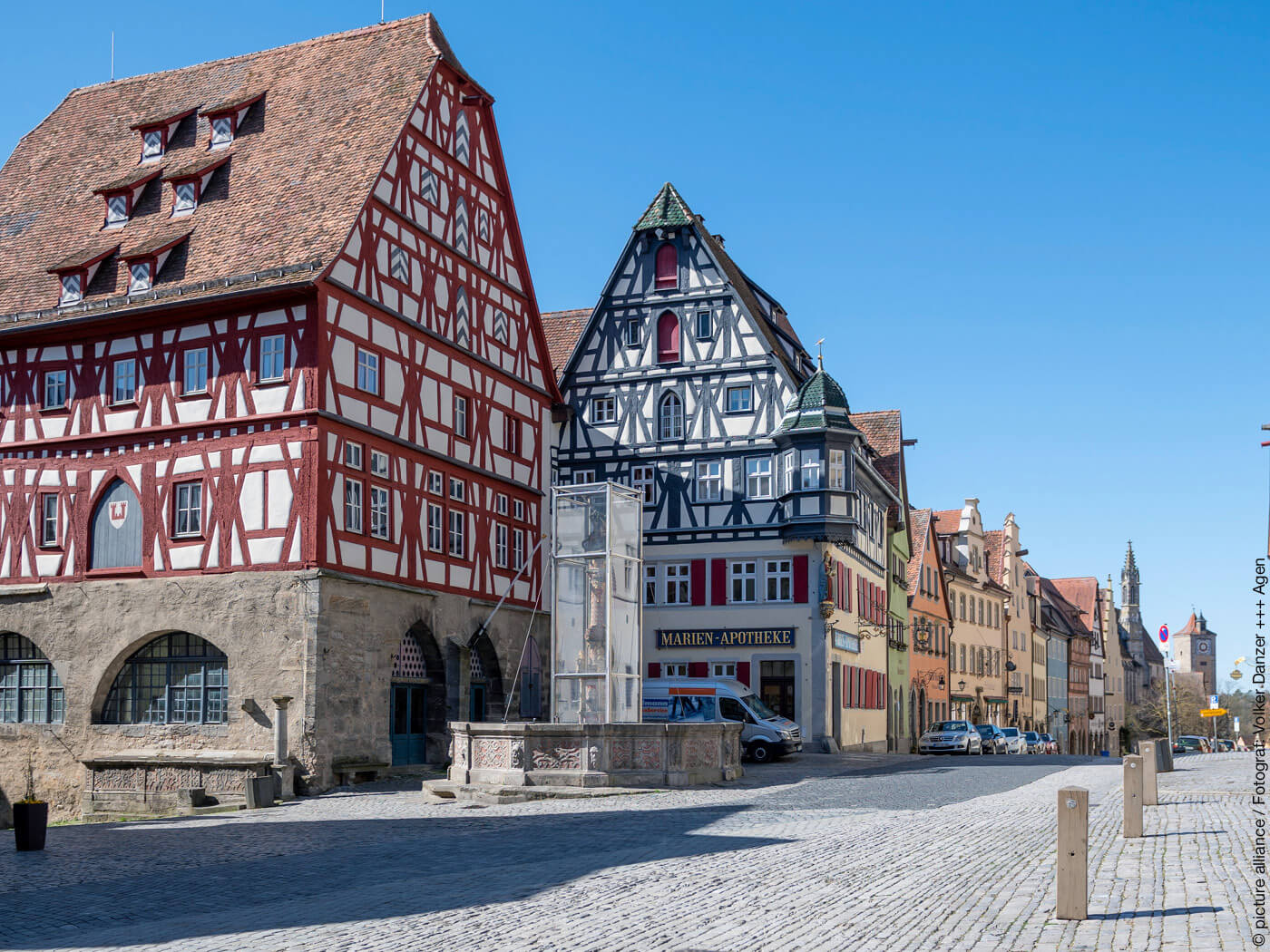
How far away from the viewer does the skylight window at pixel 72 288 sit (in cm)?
Answer: 3192

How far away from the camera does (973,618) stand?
72.4 meters

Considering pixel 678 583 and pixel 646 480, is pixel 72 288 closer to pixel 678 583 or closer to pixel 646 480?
pixel 646 480

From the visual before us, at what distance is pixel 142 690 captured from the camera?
2984 centimetres

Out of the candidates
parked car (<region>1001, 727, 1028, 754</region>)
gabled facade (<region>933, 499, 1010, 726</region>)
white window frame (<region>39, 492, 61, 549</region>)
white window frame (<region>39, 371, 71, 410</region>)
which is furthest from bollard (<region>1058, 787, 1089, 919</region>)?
gabled facade (<region>933, 499, 1010, 726</region>)

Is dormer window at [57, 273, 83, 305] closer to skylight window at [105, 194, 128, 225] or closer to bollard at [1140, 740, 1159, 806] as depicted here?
skylight window at [105, 194, 128, 225]

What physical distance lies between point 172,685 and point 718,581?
58.2 ft

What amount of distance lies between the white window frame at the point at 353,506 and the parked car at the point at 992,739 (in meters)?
30.6

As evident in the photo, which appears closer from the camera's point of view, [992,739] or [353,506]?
[353,506]

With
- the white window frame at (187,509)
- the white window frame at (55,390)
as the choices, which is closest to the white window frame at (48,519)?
the white window frame at (55,390)

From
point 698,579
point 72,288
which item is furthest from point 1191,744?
point 72,288

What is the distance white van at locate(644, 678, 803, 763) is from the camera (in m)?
35.9

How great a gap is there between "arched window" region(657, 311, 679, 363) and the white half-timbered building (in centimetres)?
4

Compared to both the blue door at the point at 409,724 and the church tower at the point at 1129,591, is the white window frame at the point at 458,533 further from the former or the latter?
the church tower at the point at 1129,591

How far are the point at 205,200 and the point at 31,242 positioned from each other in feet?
16.6
